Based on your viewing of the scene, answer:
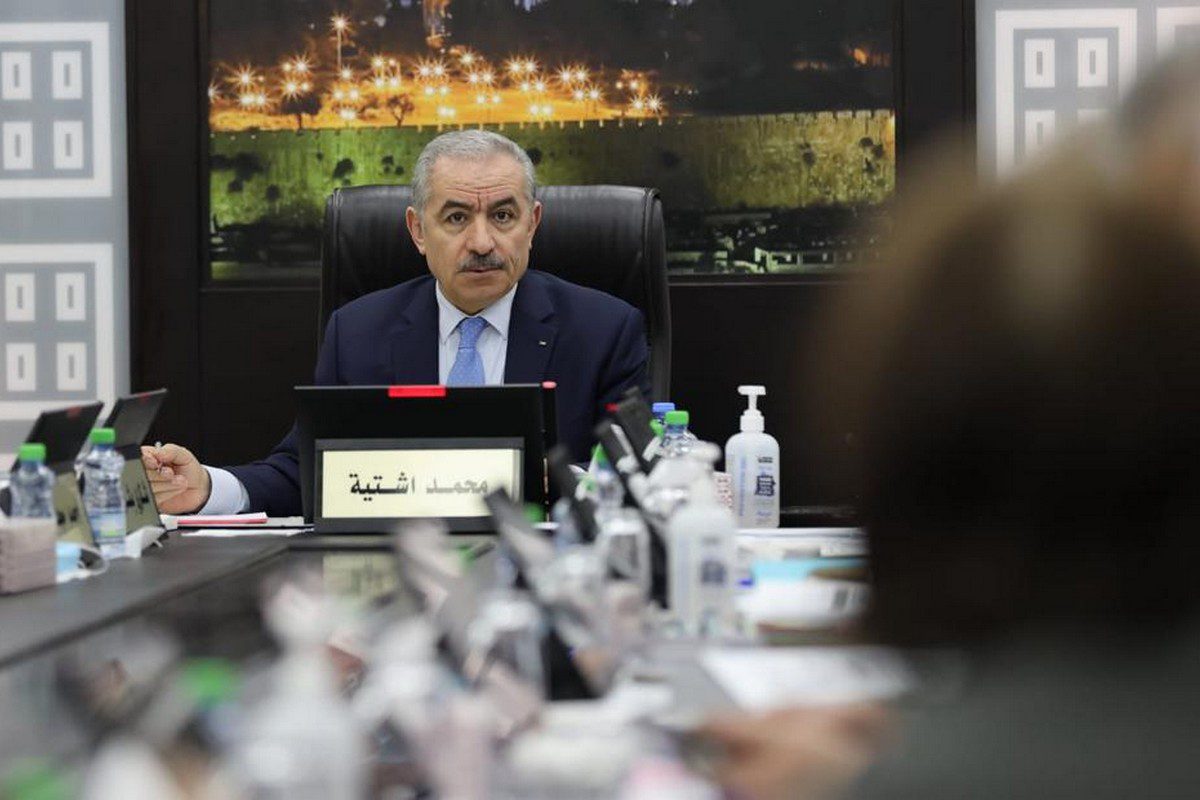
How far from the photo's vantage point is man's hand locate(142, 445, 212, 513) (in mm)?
2539

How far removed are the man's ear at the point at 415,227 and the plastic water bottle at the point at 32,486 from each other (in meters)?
1.33

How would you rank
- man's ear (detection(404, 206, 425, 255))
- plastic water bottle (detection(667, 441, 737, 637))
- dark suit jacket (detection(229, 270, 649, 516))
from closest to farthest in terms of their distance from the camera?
plastic water bottle (detection(667, 441, 737, 637)), dark suit jacket (detection(229, 270, 649, 516)), man's ear (detection(404, 206, 425, 255))

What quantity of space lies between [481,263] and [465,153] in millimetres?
260

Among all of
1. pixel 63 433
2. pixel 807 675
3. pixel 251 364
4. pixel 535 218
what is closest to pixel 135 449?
pixel 63 433

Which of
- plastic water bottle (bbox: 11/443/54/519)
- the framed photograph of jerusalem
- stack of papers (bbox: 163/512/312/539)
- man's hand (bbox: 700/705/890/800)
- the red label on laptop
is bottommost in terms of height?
stack of papers (bbox: 163/512/312/539)

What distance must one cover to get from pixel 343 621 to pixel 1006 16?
11.4ft

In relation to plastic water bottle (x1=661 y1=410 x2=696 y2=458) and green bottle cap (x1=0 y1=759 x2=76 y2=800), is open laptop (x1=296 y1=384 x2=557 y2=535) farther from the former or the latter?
green bottle cap (x1=0 y1=759 x2=76 y2=800)

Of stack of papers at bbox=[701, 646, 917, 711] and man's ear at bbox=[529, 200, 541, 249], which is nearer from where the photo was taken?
stack of papers at bbox=[701, 646, 917, 711]

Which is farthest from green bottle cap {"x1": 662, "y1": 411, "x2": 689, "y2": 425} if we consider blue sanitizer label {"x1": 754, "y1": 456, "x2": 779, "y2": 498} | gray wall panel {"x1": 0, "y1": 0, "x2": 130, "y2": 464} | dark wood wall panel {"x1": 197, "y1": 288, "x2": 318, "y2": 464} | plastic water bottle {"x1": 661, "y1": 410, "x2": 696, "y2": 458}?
gray wall panel {"x1": 0, "y1": 0, "x2": 130, "y2": 464}

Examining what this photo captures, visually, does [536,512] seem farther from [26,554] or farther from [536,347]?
[536,347]

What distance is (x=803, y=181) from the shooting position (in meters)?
4.06

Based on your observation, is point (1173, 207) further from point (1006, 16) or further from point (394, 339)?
point (1006, 16)

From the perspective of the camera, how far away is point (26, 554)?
186cm

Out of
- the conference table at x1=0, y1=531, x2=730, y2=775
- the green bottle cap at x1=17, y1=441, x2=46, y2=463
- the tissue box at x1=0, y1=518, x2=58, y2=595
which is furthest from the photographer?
the green bottle cap at x1=17, y1=441, x2=46, y2=463
